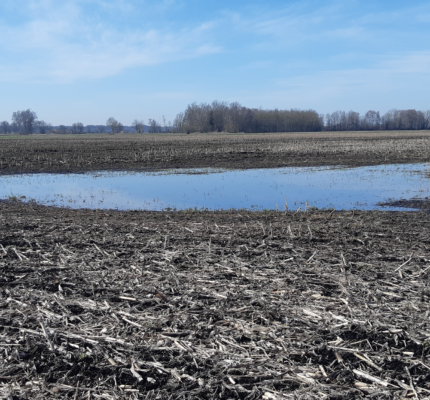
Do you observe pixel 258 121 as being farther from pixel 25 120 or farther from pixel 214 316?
pixel 214 316

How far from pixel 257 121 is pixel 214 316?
132529mm

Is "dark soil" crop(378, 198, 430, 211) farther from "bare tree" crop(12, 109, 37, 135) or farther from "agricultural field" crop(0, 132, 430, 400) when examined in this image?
"bare tree" crop(12, 109, 37, 135)

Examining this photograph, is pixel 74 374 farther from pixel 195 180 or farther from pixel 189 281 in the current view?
pixel 195 180

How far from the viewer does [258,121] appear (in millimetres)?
134500

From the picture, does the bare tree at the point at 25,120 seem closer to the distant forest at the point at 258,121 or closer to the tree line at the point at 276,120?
the distant forest at the point at 258,121

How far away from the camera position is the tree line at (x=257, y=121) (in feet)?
429

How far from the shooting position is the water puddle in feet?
52.4

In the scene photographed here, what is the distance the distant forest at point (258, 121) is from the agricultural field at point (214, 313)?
117286 millimetres

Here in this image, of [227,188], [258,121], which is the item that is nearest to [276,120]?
[258,121]

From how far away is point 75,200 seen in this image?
16.8m

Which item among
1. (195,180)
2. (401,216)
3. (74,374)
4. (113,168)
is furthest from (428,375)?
(113,168)

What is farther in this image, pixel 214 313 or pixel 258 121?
pixel 258 121

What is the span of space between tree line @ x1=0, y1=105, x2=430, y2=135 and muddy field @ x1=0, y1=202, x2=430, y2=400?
11834cm

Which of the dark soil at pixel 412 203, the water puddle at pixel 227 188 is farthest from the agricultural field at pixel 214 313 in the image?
the water puddle at pixel 227 188
